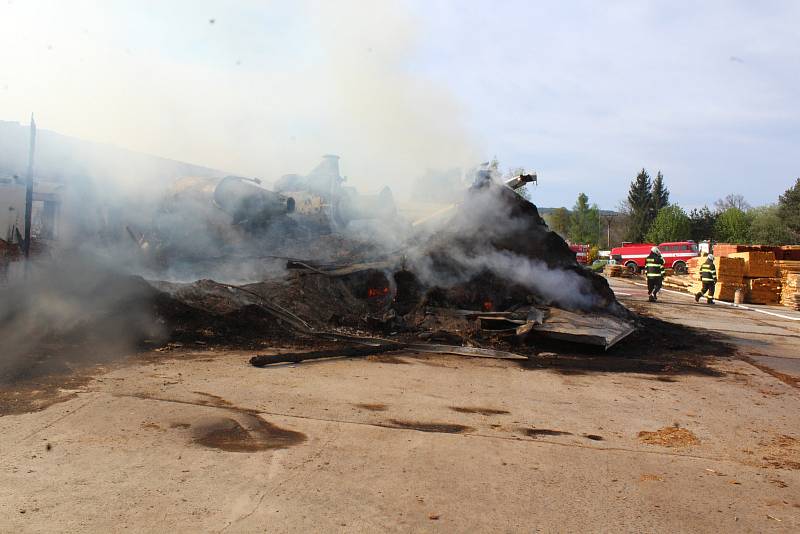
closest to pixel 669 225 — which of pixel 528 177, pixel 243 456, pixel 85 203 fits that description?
pixel 528 177

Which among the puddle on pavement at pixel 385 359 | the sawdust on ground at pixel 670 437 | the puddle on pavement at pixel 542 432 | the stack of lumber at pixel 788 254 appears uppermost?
the stack of lumber at pixel 788 254

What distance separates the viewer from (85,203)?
10516mm

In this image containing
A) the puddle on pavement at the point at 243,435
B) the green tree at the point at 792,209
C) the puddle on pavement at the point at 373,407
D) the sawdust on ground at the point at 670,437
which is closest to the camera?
the puddle on pavement at the point at 243,435

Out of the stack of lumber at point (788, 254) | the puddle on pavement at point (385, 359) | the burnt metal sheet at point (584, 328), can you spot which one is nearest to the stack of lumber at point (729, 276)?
the stack of lumber at point (788, 254)

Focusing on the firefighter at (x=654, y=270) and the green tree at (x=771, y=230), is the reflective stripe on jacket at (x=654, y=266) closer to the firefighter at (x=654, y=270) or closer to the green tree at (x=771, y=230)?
the firefighter at (x=654, y=270)

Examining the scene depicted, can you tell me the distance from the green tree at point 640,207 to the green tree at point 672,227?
9.63 meters

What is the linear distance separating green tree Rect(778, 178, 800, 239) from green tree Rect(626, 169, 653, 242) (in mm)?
19634

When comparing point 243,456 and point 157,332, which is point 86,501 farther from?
point 157,332

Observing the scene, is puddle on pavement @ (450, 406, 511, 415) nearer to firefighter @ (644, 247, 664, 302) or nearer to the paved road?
the paved road

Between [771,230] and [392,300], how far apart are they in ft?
168

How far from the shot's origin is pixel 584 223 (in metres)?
76.6

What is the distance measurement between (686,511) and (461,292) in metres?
6.41

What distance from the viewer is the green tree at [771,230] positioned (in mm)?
48438

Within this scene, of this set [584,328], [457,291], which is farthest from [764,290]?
[457,291]
